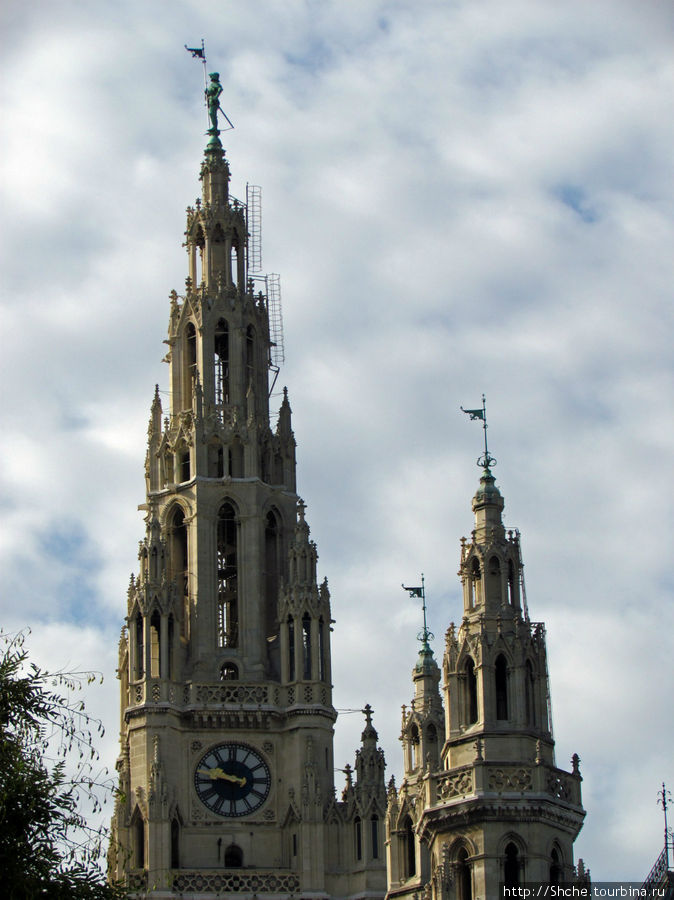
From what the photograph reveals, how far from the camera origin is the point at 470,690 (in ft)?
224

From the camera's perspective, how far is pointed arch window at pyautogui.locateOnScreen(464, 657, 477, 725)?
6800 cm

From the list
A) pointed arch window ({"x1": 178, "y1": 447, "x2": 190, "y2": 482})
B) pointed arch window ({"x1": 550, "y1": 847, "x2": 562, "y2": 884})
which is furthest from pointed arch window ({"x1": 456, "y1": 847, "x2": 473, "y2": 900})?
pointed arch window ({"x1": 178, "y1": 447, "x2": 190, "y2": 482})

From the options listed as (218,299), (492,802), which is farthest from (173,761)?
(492,802)

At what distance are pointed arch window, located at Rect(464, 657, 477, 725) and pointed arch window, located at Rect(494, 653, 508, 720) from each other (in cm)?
61

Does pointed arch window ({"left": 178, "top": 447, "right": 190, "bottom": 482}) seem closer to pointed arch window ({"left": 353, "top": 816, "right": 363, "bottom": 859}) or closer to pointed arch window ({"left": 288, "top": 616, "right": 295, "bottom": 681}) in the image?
pointed arch window ({"left": 288, "top": 616, "right": 295, "bottom": 681})

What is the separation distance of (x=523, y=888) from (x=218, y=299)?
5743cm

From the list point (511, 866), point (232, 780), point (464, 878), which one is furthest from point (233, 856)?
point (511, 866)

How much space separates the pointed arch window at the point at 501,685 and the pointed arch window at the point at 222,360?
50.5 m

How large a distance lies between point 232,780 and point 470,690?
41910 millimetres

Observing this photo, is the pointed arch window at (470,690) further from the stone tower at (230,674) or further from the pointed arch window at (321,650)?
the pointed arch window at (321,650)

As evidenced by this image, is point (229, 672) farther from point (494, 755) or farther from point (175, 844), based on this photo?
point (494, 755)

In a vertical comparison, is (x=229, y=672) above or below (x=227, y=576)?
below

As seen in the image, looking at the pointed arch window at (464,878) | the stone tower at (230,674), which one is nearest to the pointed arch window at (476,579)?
the pointed arch window at (464,878)

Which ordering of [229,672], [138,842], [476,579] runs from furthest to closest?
[229,672] → [138,842] → [476,579]
